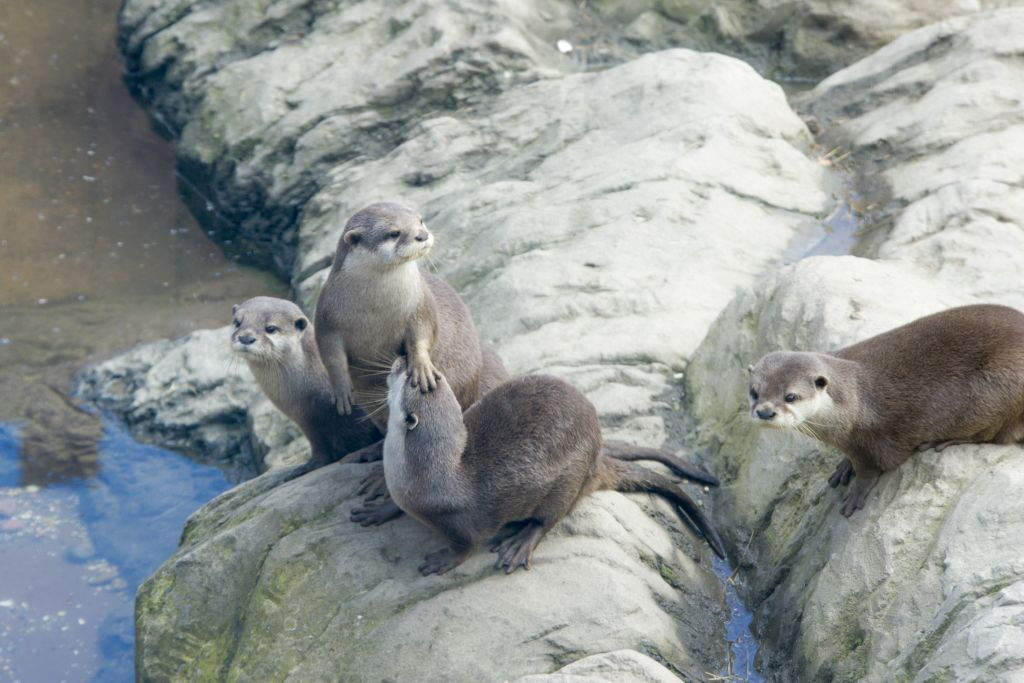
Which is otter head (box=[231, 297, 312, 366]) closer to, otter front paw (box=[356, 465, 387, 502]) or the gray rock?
otter front paw (box=[356, 465, 387, 502])

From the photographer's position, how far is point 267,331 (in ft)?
16.4

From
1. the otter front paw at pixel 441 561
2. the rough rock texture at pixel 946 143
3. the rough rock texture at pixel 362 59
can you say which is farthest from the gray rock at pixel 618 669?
the rough rock texture at pixel 362 59

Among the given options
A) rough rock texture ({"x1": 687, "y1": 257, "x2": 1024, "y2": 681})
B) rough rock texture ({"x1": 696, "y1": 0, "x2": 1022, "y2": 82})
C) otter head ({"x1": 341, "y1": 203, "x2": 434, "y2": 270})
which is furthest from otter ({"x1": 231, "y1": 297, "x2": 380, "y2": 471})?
rough rock texture ({"x1": 696, "y1": 0, "x2": 1022, "y2": 82})

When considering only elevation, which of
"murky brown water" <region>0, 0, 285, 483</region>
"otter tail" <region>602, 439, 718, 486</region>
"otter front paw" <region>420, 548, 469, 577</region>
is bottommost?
"murky brown water" <region>0, 0, 285, 483</region>

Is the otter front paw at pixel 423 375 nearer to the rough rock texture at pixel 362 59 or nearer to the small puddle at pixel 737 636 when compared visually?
the small puddle at pixel 737 636

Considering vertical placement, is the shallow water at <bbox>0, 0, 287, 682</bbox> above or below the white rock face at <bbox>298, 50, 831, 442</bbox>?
below

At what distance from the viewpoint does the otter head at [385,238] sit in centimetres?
449

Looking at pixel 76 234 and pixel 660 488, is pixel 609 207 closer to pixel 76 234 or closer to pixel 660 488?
pixel 660 488

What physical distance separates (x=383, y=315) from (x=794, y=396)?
63.5 inches

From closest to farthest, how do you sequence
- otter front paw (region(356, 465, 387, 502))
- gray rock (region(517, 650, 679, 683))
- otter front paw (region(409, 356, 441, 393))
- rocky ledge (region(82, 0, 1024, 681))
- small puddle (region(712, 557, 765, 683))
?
gray rock (region(517, 650, 679, 683)) → rocky ledge (region(82, 0, 1024, 681)) → small puddle (region(712, 557, 765, 683)) → otter front paw (region(409, 356, 441, 393)) → otter front paw (region(356, 465, 387, 502))

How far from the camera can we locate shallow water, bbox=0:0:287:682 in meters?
5.68

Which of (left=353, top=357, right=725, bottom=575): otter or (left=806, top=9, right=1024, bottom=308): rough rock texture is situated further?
(left=806, top=9, right=1024, bottom=308): rough rock texture

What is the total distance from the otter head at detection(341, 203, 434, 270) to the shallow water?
2.26 metres

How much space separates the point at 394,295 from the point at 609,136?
120 inches
